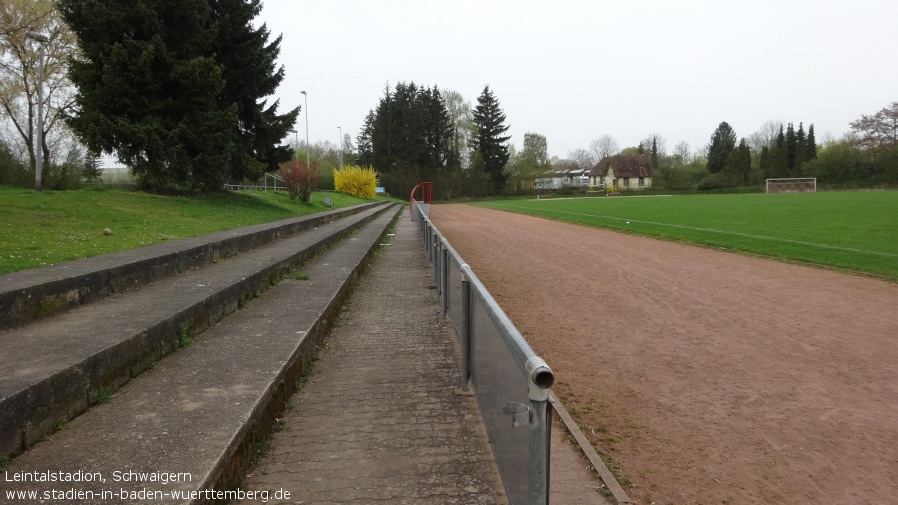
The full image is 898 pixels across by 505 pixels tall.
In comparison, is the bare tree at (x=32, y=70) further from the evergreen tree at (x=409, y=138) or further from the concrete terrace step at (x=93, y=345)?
the evergreen tree at (x=409, y=138)

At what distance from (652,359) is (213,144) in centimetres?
1701

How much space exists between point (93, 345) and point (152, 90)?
16.4 m

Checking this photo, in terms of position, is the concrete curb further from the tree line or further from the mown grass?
the tree line

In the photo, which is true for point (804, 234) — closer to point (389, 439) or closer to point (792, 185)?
point (389, 439)

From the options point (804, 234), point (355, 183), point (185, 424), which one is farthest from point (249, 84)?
point (355, 183)

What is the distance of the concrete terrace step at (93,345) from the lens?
9.33 ft

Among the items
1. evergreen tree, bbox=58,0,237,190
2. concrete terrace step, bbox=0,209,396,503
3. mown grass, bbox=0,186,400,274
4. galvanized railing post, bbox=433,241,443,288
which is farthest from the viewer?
evergreen tree, bbox=58,0,237,190

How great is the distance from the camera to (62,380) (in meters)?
3.09

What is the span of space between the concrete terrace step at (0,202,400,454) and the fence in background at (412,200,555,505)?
2363 millimetres

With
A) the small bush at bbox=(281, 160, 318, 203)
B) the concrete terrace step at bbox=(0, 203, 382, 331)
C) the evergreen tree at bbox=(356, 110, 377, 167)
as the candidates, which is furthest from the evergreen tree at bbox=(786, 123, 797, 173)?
the concrete terrace step at bbox=(0, 203, 382, 331)

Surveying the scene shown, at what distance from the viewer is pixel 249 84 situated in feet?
75.2

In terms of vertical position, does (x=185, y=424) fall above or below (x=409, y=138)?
below

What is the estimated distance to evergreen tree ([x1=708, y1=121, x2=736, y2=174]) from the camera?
291 ft

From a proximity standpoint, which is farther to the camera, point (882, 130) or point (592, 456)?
point (882, 130)
